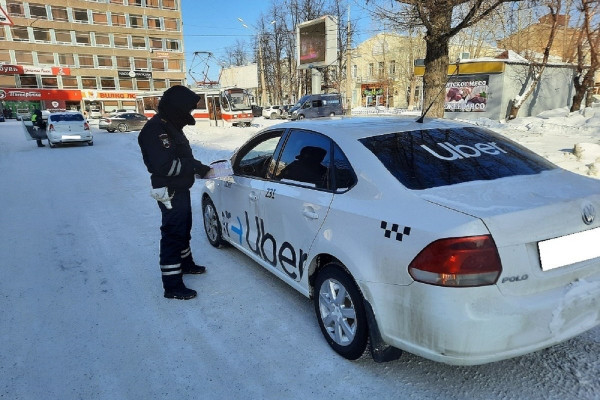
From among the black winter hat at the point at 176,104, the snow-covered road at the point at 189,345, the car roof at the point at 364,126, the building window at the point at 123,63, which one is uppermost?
the building window at the point at 123,63

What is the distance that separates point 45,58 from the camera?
173 ft

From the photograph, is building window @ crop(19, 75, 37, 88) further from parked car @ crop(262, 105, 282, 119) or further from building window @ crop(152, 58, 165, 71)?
parked car @ crop(262, 105, 282, 119)

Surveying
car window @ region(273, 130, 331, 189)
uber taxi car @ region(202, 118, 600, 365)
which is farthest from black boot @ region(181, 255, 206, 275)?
car window @ region(273, 130, 331, 189)

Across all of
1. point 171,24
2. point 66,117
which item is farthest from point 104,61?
point 66,117

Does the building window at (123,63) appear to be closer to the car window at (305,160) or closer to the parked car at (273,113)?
the parked car at (273,113)

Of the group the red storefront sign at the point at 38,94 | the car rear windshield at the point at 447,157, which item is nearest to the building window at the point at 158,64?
the red storefront sign at the point at 38,94

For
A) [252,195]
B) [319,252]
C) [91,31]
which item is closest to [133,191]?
[252,195]

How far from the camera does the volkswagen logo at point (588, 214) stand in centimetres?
199

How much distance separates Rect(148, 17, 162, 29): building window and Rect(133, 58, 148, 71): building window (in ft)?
17.6

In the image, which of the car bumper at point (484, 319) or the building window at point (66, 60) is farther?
the building window at point (66, 60)

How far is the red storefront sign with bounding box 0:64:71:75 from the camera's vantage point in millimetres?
49281

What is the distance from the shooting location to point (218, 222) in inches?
173

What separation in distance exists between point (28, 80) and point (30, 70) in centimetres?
137

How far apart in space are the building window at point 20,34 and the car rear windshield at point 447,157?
64841 millimetres
